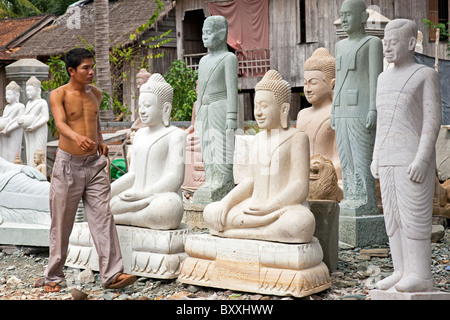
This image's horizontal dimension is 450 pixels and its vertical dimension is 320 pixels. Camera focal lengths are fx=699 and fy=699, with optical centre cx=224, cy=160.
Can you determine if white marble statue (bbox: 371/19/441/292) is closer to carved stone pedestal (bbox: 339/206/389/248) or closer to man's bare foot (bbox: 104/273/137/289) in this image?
man's bare foot (bbox: 104/273/137/289)

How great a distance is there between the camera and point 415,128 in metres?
4.81

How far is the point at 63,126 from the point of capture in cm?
547

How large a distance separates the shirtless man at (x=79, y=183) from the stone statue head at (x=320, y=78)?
3.09m

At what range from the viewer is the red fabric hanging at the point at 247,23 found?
1772 cm

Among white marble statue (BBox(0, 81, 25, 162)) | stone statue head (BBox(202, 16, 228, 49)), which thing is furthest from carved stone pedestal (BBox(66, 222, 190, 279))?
white marble statue (BBox(0, 81, 25, 162))

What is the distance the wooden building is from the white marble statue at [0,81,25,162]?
5418 millimetres

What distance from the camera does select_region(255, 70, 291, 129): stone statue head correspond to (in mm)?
5555

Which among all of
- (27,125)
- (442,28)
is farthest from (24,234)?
(442,28)

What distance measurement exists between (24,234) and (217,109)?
8.41 feet

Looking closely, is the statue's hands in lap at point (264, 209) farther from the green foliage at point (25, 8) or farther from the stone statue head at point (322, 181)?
the green foliage at point (25, 8)

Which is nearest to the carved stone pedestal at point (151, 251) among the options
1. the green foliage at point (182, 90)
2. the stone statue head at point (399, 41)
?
the stone statue head at point (399, 41)

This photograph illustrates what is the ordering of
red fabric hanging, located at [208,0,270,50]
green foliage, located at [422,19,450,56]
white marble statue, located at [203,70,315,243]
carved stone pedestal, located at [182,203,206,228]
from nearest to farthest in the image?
white marble statue, located at [203,70,315,243]
carved stone pedestal, located at [182,203,206,228]
green foliage, located at [422,19,450,56]
red fabric hanging, located at [208,0,270,50]

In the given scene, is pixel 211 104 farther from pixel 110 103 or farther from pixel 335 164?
pixel 110 103

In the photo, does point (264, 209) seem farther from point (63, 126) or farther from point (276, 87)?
point (63, 126)
